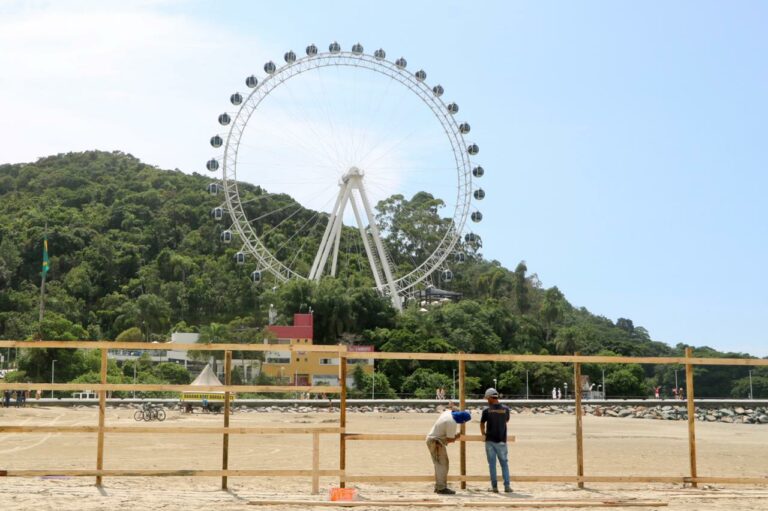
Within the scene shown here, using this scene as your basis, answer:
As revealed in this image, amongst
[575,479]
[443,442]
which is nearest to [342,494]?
[443,442]

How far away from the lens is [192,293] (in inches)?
3986

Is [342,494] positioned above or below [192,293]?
below

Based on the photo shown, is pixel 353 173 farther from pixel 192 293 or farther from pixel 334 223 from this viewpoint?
pixel 192 293

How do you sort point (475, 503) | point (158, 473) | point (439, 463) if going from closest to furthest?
point (475, 503) < point (158, 473) < point (439, 463)

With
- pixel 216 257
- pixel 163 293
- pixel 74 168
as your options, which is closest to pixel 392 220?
pixel 216 257

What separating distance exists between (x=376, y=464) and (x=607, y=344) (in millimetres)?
88984

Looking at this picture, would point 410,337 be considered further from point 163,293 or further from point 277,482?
point 277,482

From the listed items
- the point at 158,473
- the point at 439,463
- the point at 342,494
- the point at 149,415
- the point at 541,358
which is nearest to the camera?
the point at 342,494

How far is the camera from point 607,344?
102m

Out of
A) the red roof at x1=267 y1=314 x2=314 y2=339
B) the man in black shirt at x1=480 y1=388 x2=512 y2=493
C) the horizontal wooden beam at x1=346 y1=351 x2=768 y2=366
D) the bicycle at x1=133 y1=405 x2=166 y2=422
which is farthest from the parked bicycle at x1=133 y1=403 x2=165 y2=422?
the red roof at x1=267 y1=314 x2=314 y2=339

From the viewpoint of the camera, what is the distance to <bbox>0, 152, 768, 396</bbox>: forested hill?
257 ft

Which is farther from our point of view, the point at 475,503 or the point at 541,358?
the point at 541,358

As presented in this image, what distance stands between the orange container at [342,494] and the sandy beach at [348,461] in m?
0.31

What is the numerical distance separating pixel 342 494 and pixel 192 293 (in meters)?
92.8
